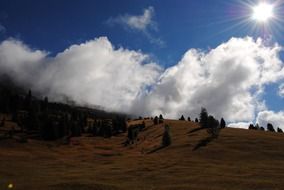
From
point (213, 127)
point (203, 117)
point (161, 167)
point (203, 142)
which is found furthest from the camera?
point (203, 117)

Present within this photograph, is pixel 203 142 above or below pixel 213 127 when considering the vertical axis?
below

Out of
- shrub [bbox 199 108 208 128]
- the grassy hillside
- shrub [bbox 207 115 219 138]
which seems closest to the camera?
the grassy hillside

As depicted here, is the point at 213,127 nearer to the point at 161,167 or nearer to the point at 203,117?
the point at 203,117

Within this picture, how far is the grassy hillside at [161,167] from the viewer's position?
191 feet

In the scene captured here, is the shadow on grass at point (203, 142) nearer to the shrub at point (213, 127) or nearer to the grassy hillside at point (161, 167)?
the grassy hillside at point (161, 167)

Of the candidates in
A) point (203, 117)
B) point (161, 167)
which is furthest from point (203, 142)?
point (161, 167)

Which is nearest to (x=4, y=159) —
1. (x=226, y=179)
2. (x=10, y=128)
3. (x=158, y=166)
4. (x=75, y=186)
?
(x=158, y=166)

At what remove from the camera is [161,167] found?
8031cm

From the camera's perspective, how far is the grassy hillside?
5825 cm

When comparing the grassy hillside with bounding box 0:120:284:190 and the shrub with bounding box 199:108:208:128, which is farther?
the shrub with bounding box 199:108:208:128

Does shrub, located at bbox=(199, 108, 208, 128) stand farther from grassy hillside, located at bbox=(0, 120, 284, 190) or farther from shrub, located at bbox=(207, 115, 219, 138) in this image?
grassy hillside, located at bbox=(0, 120, 284, 190)

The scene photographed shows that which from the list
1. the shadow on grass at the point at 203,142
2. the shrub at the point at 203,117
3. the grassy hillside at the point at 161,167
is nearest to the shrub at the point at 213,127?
the grassy hillside at the point at 161,167

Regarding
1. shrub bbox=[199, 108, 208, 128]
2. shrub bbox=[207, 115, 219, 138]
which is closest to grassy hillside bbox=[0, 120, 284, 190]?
shrub bbox=[207, 115, 219, 138]

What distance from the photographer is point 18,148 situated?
126 meters
